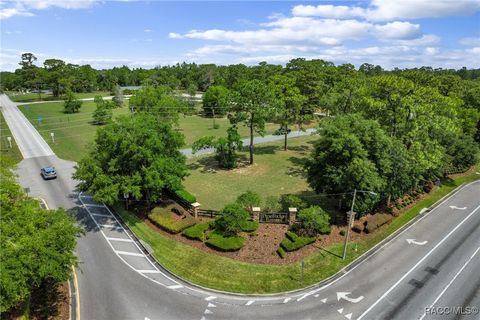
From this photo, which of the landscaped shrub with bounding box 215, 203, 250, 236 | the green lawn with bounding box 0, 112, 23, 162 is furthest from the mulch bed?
the green lawn with bounding box 0, 112, 23, 162

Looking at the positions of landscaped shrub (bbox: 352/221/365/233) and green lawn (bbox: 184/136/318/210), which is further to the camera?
green lawn (bbox: 184/136/318/210)

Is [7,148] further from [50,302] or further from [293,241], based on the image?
[293,241]

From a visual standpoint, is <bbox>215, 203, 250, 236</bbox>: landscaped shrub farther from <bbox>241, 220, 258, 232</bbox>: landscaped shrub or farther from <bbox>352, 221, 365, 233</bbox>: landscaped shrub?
<bbox>352, 221, 365, 233</bbox>: landscaped shrub

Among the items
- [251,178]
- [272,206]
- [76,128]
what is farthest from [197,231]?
[76,128]

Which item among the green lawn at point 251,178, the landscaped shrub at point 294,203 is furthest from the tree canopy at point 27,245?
the landscaped shrub at point 294,203

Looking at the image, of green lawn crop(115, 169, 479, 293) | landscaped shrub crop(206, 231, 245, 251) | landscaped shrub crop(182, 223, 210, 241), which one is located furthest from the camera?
landscaped shrub crop(182, 223, 210, 241)

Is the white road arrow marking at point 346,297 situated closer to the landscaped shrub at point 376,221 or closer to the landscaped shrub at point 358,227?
the landscaped shrub at point 358,227

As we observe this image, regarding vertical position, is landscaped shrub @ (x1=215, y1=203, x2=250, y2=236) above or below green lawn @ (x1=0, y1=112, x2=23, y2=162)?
below
